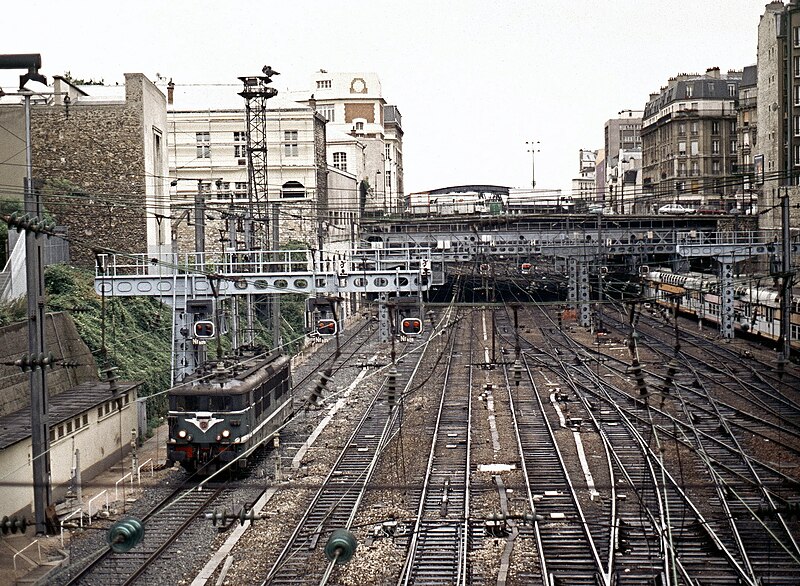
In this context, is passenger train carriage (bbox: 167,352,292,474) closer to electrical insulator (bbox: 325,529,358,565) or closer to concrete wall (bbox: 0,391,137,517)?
concrete wall (bbox: 0,391,137,517)

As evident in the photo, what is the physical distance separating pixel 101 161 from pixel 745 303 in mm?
23747

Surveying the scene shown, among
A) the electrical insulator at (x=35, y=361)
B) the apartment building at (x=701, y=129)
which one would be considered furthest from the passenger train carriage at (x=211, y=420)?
the apartment building at (x=701, y=129)

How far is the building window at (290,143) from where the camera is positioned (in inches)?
2079

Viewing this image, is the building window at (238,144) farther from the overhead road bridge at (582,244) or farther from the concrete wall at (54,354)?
the concrete wall at (54,354)

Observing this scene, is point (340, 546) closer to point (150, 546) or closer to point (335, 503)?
point (150, 546)

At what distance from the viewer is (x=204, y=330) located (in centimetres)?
2019

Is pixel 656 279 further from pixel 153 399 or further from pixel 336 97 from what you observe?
pixel 336 97

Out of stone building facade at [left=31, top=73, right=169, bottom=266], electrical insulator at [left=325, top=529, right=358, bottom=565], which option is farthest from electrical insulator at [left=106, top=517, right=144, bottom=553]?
stone building facade at [left=31, top=73, right=169, bottom=266]

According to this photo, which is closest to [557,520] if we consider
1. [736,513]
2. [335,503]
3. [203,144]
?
[736,513]

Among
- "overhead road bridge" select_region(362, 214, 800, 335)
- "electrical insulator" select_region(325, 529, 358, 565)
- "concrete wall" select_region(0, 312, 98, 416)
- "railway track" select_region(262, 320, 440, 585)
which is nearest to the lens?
"electrical insulator" select_region(325, 529, 358, 565)

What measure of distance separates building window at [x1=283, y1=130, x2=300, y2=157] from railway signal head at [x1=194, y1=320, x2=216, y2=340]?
33455mm

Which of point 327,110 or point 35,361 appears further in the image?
point 327,110

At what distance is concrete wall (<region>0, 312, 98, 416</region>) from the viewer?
19156mm

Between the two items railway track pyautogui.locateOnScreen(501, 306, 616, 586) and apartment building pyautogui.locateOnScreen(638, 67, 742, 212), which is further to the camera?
apartment building pyautogui.locateOnScreen(638, 67, 742, 212)
